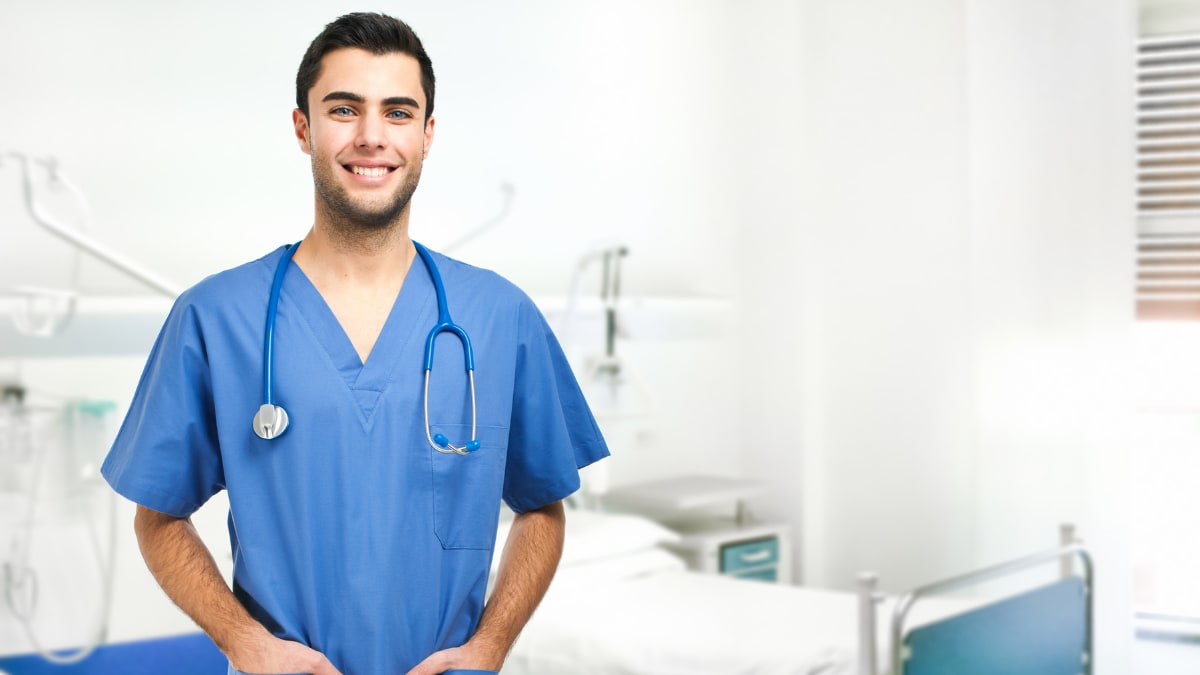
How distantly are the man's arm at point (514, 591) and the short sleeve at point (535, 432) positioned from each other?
3cm

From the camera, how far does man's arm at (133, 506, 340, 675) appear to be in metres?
1.00

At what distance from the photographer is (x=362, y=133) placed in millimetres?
1058

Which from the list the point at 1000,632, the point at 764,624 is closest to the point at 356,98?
the point at 1000,632

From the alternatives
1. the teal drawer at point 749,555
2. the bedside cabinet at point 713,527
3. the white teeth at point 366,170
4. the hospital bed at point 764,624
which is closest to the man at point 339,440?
the white teeth at point 366,170

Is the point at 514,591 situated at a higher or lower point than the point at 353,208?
lower

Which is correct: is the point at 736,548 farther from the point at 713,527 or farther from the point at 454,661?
the point at 454,661

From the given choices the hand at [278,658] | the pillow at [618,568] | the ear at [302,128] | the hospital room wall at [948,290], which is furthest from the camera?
the hospital room wall at [948,290]

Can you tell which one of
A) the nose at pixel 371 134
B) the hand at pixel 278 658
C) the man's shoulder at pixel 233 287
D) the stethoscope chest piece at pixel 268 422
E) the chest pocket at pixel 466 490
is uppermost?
the nose at pixel 371 134

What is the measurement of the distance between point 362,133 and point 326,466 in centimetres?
30

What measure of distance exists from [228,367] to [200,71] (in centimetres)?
154

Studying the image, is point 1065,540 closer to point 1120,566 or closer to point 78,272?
point 1120,566

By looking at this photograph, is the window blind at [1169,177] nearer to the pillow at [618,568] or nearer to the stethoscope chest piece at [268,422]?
the pillow at [618,568]

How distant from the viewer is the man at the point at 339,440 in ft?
3.46

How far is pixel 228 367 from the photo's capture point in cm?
107
